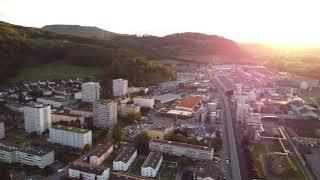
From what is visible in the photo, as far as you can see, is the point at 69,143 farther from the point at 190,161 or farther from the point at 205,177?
the point at 205,177

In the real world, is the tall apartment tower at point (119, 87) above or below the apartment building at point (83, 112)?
above

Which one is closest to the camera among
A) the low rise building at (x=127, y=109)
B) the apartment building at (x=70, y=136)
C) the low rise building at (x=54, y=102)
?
the apartment building at (x=70, y=136)

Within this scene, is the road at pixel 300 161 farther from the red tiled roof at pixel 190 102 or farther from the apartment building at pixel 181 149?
the red tiled roof at pixel 190 102

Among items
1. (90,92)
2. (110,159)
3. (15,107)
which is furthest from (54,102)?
(110,159)

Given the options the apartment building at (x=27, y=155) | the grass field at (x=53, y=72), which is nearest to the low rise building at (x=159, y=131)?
the apartment building at (x=27, y=155)

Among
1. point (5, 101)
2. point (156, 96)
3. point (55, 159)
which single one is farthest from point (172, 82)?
point (55, 159)

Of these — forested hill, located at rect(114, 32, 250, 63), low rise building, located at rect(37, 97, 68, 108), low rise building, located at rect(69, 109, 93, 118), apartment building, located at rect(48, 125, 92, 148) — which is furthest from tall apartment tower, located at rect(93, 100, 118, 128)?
forested hill, located at rect(114, 32, 250, 63)

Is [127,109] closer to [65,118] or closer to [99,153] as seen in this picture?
[65,118]
